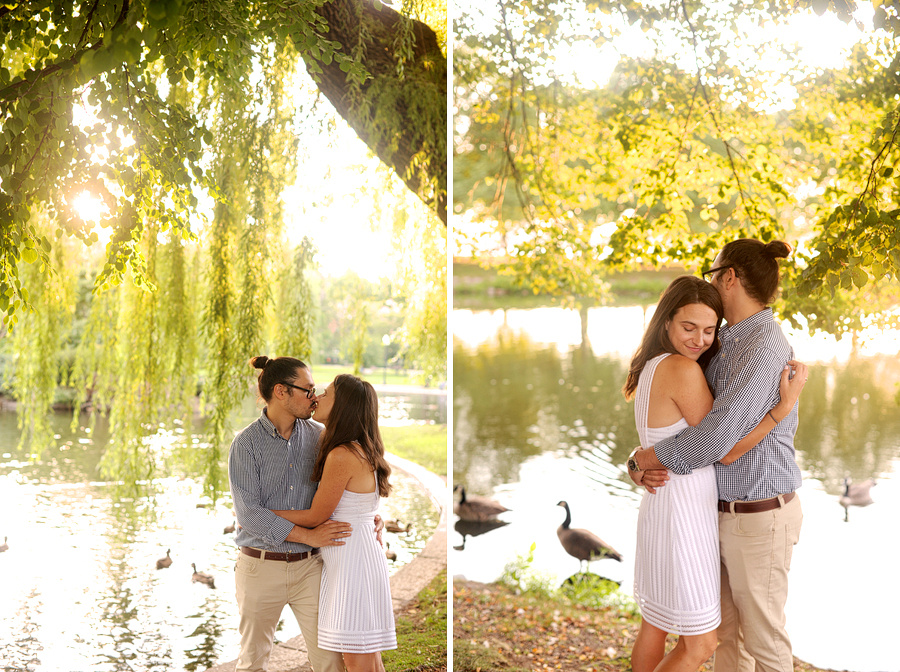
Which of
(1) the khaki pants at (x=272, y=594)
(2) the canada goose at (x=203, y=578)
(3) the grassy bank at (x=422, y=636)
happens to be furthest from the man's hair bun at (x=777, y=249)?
(2) the canada goose at (x=203, y=578)

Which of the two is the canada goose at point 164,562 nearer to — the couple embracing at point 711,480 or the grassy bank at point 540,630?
the grassy bank at point 540,630

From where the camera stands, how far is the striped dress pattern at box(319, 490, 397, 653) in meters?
2.14

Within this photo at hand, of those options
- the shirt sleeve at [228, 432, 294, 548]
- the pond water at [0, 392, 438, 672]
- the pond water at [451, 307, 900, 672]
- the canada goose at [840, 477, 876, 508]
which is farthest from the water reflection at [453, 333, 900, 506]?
the shirt sleeve at [228, 432, 294, 548]

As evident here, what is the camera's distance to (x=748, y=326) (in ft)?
6.77

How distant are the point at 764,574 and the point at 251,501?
162 centimetres

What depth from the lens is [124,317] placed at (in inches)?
118

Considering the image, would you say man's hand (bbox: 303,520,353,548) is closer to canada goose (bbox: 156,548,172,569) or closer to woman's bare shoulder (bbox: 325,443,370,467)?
woman's bare shoulder (bbox: 325,443,370,467)

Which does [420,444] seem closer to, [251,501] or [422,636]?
[422,636]

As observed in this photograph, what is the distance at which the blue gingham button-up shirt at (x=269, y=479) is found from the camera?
2.16 meters

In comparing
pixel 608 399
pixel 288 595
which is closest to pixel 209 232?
pixel 288 595

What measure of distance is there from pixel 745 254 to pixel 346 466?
1440 mm

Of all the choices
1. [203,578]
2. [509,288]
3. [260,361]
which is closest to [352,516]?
[260,361]

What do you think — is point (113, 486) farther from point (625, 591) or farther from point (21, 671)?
point (625, 591)

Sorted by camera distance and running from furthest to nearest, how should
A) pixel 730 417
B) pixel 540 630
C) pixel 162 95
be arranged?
pixel 540 630, pixel 162 95, pixel 730 417
